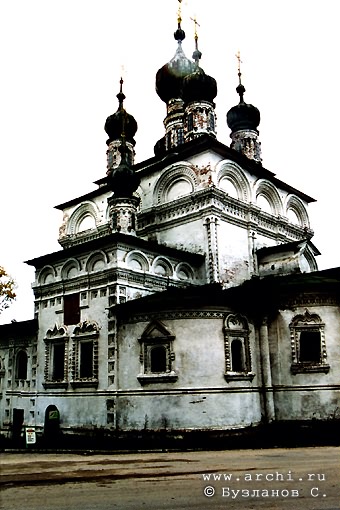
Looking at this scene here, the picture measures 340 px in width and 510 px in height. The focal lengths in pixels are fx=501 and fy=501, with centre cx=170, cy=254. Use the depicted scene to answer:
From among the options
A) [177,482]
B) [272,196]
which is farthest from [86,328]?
[272,196]

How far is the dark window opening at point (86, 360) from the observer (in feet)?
45.9

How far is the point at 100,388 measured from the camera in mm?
13469

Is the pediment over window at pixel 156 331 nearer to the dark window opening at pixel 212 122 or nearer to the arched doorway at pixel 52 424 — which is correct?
the arched doorway at pixel 52 424

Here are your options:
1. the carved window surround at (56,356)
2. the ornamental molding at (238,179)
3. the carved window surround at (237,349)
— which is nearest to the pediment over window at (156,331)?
the carved window surround at (237,349)

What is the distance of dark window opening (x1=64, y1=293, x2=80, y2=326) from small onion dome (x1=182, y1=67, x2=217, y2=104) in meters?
9.62

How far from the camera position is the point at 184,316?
12688 millimetres

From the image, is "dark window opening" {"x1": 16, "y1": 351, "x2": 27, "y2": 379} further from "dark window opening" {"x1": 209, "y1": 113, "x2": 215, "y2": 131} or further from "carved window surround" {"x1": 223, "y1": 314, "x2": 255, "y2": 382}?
"dark window opening" {"x1": 209, "y1": 113, "x2": 215, "y2": 131}

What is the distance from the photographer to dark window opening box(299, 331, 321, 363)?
1301 centimetres

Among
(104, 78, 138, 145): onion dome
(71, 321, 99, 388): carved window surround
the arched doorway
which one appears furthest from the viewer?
(104, 78, 138, 145): onion dome

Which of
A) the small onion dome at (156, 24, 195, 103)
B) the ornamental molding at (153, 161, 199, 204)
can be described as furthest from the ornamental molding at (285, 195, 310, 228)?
the small onion dome at (156, 24, 195, 103)

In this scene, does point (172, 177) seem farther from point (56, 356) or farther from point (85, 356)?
point (56, 356)

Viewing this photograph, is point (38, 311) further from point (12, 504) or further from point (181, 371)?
point (12, 504)

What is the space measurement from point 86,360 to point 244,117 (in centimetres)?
1298

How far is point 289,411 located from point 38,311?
321 inches
